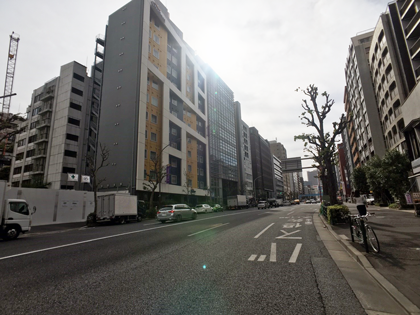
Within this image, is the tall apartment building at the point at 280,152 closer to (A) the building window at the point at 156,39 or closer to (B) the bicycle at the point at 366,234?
(A) the building window at the point at 156,39

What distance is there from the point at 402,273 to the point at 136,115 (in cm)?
3637

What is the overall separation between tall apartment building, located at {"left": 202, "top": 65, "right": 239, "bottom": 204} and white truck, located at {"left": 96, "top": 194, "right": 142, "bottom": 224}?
122 ft

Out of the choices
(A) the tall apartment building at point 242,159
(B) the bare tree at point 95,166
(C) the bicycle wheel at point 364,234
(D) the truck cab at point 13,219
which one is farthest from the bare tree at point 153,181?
(A) the tall apartment building at point 242,159

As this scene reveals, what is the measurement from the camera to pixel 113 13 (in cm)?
4419

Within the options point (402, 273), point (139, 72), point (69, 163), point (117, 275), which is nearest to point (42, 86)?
point (69, 163)

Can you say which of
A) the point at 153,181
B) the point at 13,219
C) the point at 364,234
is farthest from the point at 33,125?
the point at 364,234

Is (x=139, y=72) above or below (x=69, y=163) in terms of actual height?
above

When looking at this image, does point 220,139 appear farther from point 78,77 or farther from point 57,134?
point 57,134

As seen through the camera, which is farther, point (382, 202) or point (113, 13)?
point (113, 13)

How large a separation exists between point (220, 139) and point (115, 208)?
2035 inches

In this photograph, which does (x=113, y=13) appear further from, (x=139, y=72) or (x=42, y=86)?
(x=42, y=86)

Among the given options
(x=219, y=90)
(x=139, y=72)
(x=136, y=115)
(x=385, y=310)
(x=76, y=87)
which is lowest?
(x=385, y=310)

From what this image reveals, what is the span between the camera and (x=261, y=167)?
114 meters

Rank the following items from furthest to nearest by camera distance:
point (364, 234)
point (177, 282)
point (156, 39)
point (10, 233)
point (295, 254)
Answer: point (156, 39) < point (10, 233) < point (295, 254) < point (364, 234) < point (177, 282)
